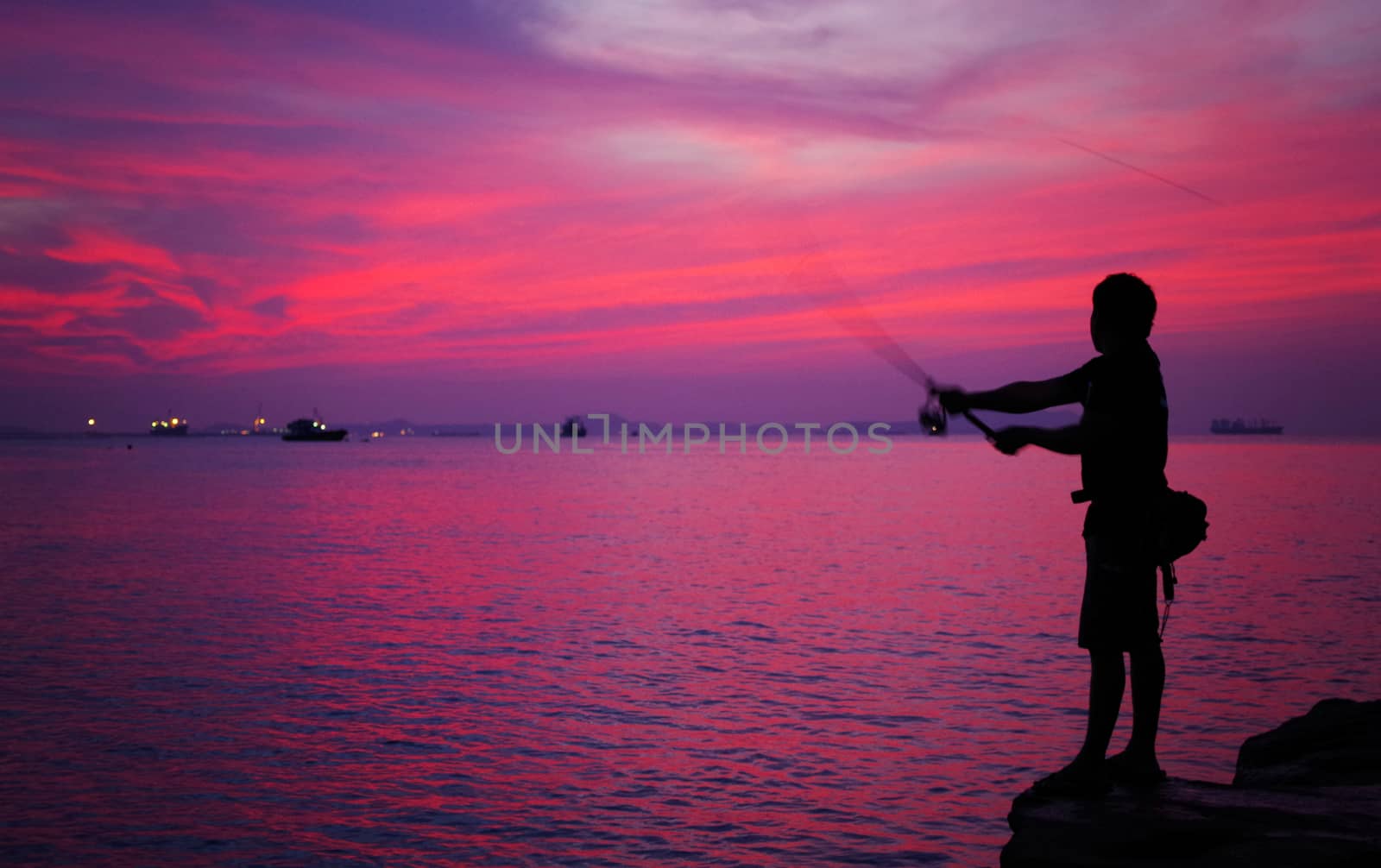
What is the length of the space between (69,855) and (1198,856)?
7.03 m

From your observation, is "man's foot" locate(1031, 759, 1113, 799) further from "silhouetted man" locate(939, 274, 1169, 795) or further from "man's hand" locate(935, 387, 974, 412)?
"man's hand" locate(935, 387, 974, 412)

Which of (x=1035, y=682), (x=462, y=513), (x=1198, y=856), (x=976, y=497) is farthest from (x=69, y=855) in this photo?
(x=976, y=497)

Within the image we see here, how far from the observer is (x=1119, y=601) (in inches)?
241

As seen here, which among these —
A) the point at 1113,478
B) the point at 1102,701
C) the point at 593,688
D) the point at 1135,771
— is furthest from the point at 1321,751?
the point at 593,688

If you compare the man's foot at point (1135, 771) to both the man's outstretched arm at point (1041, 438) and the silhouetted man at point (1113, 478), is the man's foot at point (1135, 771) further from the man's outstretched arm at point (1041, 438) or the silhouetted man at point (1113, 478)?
the man's outstretched arm at point (1041, 438)

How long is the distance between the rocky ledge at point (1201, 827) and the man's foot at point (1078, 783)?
5 centimetres

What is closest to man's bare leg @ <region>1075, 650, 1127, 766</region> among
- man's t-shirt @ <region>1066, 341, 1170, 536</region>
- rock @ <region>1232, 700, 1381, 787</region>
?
man's t-shirt @ <region>1066, 341, 1170, 536</region>

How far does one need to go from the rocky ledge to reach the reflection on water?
74.5 inches

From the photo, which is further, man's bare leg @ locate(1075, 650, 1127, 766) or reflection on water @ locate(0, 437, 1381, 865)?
reflection on water @ locate(0, 437, 1381, 865)

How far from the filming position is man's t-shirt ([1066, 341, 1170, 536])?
604cm

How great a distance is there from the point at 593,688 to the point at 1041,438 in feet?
27.8

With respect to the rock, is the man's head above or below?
above

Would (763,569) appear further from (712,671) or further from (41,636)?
(41,636)

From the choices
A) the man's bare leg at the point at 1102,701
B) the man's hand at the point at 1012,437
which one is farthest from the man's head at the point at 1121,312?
the man's bare leg at the point at 1102,701
